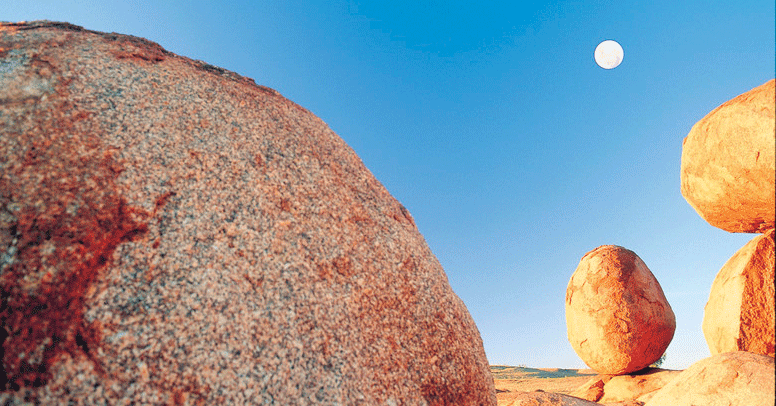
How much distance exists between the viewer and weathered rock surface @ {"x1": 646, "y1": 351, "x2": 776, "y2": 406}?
576 cm

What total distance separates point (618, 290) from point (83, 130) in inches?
466

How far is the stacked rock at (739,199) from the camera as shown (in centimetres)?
499

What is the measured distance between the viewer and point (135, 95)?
159 inches

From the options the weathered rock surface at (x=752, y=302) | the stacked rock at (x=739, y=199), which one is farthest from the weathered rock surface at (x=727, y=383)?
the stacked rock at (x=739, y=199)

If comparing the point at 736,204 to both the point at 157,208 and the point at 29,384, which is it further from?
the point at 29,384

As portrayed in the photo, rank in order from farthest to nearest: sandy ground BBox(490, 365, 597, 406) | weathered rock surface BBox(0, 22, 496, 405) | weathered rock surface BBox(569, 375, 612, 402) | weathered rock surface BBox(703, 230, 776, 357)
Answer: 1. weathered rock surface BBox(569, 375, 612, 402)
2. sandy ground BBox(490, 365, 597, 406)
3. weathered rock surface BBox(703, 230, 776, 357)
4. weathered rock surface BBox(0, 22, 496, 405)

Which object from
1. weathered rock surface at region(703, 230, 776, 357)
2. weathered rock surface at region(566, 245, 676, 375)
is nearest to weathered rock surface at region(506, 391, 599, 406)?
weathered rock surface at region(566, 245, 676, 375)

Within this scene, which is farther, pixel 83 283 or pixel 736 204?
pixel 736 204

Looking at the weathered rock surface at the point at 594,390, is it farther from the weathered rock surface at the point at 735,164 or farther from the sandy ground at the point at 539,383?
the weathered rock surface at the point at 735,164

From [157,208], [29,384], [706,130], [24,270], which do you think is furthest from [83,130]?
[706,130]

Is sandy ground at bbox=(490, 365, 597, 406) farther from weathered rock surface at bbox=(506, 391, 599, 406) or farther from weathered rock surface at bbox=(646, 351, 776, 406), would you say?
weathered rock surface at bbox=(646, 351, 776, 406)

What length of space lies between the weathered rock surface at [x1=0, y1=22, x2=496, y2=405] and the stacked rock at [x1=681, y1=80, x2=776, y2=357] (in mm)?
3819

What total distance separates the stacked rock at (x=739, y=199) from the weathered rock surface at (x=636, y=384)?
388 centimetres

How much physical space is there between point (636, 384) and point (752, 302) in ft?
17.7
